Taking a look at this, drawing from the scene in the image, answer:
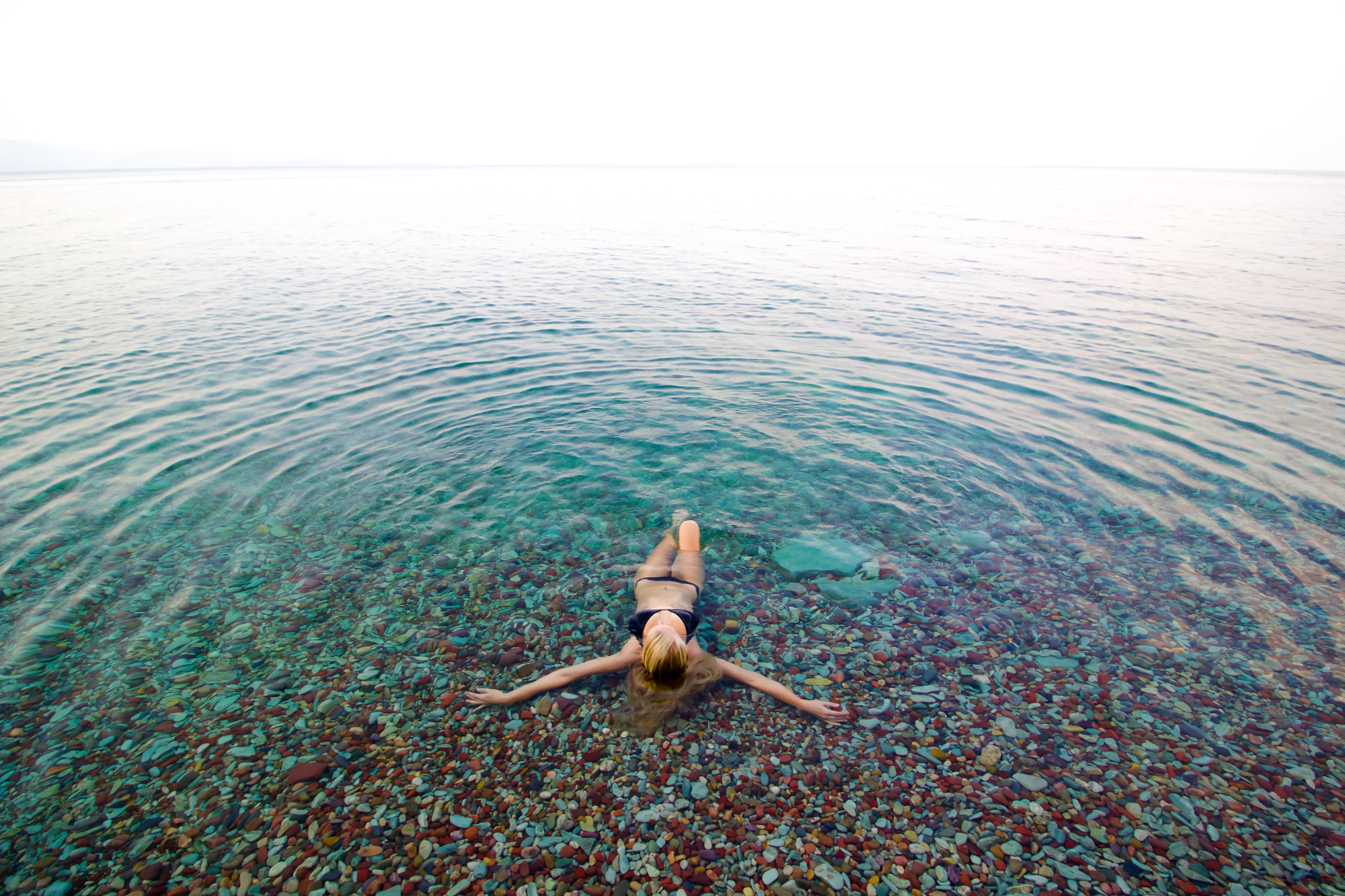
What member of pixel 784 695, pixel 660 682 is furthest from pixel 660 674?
pixel 784 695

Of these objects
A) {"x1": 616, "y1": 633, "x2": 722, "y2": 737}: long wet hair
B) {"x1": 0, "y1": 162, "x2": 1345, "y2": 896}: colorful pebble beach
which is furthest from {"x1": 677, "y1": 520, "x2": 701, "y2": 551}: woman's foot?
{"x1": 616, "y1": 633, "x2": 722, "y2": 737}: long wet hair

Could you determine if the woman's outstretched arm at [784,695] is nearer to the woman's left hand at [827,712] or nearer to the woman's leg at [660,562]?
the woman's left hand at [827,712]

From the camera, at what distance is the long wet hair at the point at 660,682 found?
24.6 feet

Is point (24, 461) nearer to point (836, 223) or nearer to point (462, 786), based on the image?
point (462, 786)

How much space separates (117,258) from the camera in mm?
37000

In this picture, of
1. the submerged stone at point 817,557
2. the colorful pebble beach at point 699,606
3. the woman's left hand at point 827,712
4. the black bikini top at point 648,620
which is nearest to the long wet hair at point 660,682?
the colorful pebble beach at point 699,606

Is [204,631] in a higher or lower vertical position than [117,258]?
lower

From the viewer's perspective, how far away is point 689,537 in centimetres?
1053

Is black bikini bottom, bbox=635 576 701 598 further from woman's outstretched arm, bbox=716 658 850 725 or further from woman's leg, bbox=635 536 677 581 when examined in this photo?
woman's outstretched arm, bbox=716 658 850 725

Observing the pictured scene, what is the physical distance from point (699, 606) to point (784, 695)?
2.27 m

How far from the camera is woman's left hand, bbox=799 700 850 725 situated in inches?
300

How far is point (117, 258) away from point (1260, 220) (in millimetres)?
97589

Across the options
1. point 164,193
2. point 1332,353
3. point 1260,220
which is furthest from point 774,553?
point 164,193

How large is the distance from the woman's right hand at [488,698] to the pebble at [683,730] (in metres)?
0.12
